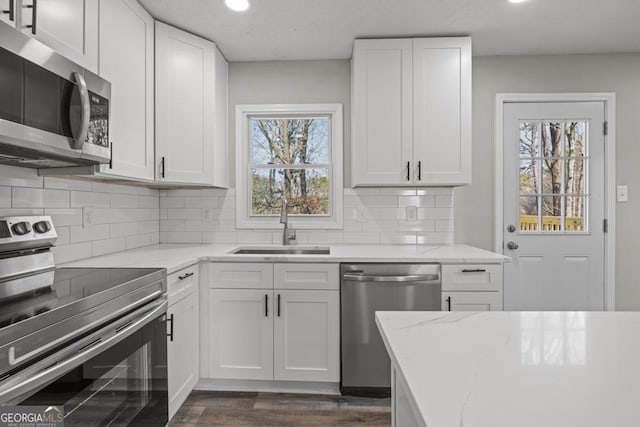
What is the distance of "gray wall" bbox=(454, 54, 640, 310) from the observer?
9.43 feet

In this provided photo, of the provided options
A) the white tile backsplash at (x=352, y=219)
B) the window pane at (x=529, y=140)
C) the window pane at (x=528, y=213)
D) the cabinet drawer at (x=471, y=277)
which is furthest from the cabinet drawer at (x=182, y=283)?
the window pane at (x=529, y=140)

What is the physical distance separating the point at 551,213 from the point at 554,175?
0.30 m

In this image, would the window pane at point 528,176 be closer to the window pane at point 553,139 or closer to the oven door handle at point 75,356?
the window pane at point 553,139

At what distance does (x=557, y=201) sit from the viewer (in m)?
2.89

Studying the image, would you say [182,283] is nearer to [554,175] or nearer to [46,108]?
[46,108]

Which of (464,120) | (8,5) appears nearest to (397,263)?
(464,120)

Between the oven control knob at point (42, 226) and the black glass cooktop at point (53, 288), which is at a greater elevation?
the oven control knob at point (42, 226)

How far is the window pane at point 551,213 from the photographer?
289cm

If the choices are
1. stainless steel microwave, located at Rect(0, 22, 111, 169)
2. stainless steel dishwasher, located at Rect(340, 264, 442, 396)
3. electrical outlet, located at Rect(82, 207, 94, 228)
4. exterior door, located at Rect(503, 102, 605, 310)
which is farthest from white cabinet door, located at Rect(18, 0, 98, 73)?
exterior door, located at Rect(503, 102, 605, 310)

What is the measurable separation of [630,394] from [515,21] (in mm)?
2498

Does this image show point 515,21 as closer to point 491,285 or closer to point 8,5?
point 491,285

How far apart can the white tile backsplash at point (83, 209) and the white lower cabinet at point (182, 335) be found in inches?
23.9

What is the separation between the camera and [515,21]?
2396mm

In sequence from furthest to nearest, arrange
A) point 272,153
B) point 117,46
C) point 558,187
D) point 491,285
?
point 272,153, point 558,187, point 491,285, point 117,46
